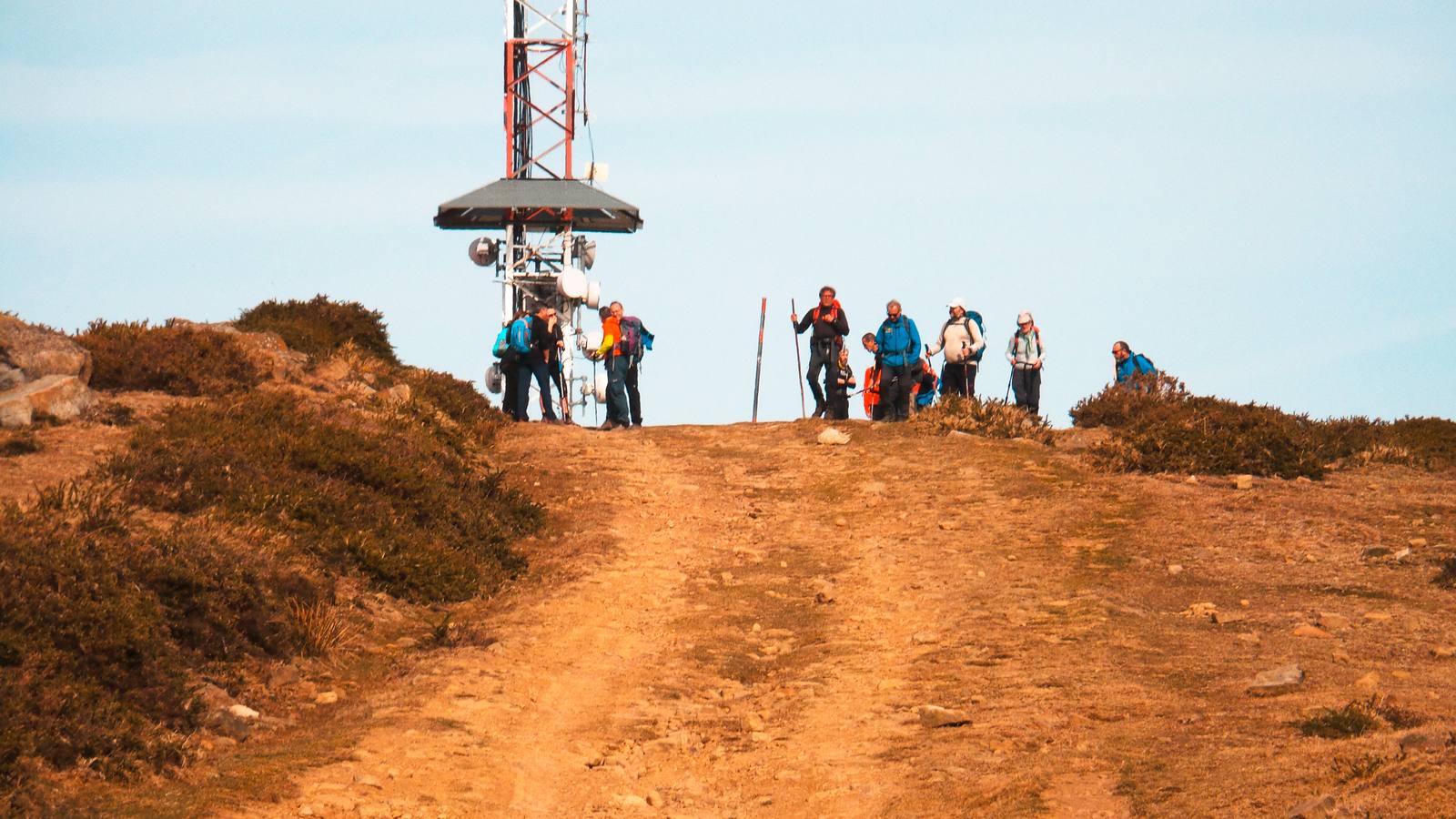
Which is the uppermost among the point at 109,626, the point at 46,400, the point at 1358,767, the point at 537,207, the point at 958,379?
the point at 537,207

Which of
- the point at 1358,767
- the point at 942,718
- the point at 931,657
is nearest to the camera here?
the point at 1358,767

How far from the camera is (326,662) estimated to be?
10.6m

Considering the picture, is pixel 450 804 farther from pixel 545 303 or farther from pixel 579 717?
pixel 545 303

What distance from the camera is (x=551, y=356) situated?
23.1 meters

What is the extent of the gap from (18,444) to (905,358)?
12.2 m

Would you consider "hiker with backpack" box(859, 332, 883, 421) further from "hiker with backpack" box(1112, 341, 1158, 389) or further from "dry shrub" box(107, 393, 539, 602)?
"dry shrub" box(107, 393, 539, 602)

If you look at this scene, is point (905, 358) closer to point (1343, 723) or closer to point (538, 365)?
point (538, 365)

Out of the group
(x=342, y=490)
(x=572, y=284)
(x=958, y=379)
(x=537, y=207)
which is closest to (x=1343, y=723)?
(x=342, y=490)

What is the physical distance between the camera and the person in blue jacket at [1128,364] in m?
22.5

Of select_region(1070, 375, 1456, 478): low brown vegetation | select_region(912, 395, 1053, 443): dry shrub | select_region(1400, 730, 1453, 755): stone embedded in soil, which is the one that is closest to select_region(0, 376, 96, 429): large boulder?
select_region(912, 395, 1053, 443): dry shrub

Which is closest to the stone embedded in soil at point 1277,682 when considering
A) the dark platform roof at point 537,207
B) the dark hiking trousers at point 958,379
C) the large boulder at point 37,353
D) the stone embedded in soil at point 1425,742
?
the stone embedded in soil at point 1425,742

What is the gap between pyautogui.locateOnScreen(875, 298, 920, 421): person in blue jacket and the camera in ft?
71.5

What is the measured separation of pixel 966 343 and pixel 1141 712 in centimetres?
1326

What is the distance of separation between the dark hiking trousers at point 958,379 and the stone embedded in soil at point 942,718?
13.2 m
